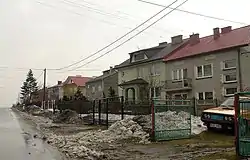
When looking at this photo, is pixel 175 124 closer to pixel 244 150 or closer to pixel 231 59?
pixel 244 150

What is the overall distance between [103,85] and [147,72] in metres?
24.5

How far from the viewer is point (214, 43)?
3734 cm

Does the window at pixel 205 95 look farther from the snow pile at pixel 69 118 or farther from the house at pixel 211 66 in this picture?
the snow pile at pixel 69 118

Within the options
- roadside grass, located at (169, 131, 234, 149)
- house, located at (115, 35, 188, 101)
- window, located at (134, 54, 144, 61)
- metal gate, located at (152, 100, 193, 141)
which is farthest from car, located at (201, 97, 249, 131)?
window, located at (134, 54, 144, 61)

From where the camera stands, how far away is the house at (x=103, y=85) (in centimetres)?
6750

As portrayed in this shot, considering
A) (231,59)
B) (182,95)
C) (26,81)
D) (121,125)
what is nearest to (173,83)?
(182,95)

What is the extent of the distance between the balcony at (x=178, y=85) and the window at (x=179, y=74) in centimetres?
53

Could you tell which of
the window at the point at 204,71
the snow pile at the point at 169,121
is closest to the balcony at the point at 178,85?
the window at the point at 204,71

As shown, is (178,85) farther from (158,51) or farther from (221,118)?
(221,118)

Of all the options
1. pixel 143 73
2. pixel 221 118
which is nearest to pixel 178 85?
pixel 143 73

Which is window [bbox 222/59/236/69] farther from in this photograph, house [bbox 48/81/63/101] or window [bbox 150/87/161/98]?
house [bbox 48/81/63/101]

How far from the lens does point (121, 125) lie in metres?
16.2

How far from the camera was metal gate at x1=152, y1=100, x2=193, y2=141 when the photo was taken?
13633 millimetres

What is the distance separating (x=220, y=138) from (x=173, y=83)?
26.6m
